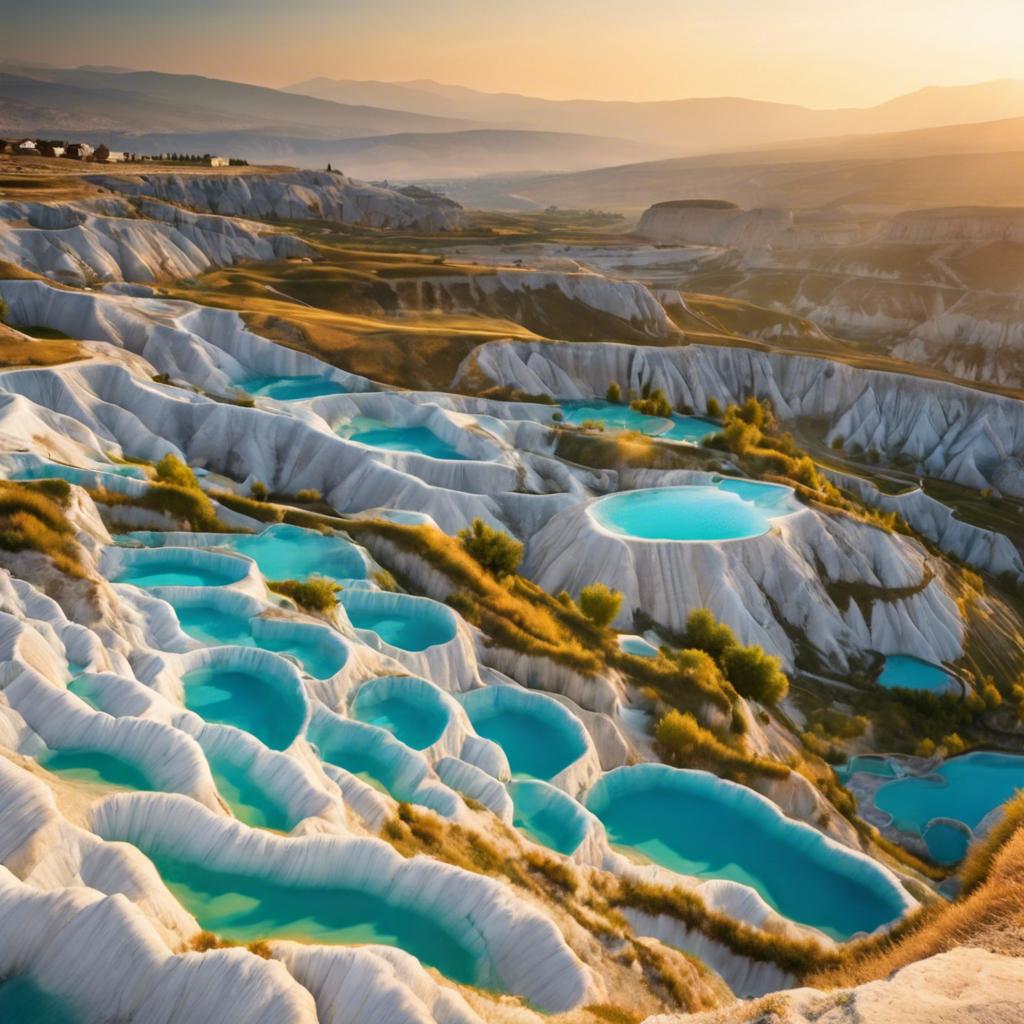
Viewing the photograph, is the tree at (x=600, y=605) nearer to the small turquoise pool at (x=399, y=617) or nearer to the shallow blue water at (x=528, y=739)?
the small turquoise pool at (x=399, y=617)

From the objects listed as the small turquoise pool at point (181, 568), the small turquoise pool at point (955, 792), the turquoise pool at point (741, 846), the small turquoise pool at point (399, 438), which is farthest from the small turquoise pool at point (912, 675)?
the small turquoise pool at point (181, 568)

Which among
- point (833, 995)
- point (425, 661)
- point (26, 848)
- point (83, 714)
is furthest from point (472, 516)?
point (833, 995)

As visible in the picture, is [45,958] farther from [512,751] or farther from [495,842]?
[512,751]

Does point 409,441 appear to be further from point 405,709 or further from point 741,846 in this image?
point 741,846

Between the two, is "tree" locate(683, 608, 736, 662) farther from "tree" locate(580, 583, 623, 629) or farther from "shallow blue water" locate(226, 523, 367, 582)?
"shallow blue water" locate(226, 523, 367, 582)

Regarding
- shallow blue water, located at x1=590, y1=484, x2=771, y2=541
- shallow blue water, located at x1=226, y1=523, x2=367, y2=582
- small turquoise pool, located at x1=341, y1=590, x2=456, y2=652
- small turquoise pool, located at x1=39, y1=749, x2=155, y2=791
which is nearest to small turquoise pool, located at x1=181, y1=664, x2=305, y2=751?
small turquoise pool, located at x1=39, y1=749, x2=155, y2=791

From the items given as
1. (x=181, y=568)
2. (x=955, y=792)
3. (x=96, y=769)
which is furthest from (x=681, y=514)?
(x=96, y=769)
